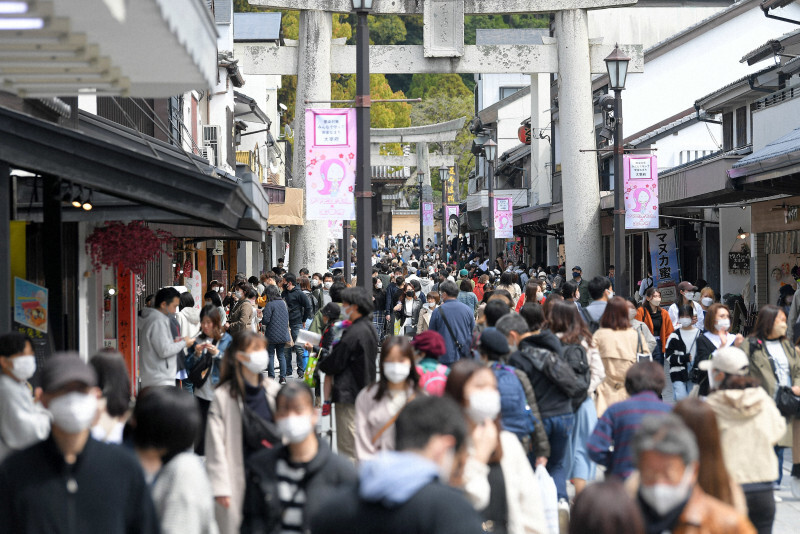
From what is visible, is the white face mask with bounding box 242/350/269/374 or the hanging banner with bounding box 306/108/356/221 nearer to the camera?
the white face mask with bounding box 242/350/269/374

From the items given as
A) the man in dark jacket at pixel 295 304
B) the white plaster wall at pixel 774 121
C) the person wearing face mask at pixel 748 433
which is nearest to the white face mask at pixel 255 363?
the person wearing face mask at pixel 748 433

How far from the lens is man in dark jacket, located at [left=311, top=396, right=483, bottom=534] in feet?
11.4

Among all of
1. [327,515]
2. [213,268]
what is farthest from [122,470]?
[213,268]

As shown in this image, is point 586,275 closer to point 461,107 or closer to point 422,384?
point 422,384

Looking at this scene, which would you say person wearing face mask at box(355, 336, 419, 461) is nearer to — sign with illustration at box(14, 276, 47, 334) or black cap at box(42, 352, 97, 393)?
black cap at box(42, 352, 97, 393)

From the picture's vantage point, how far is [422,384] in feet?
24.1

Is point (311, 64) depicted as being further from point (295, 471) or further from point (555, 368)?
point (295, 471)

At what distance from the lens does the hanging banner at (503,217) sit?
109ft

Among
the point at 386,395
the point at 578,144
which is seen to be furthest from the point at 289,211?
the point at 386,395

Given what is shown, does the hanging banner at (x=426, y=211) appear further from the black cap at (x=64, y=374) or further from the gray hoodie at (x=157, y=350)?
the black cap at (x=64, y=374)

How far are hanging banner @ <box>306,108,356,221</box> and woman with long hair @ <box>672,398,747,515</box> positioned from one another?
10.6m

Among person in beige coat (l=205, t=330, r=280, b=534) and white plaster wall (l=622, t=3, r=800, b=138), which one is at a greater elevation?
white plaster wall (l=622, t=3, r=800, b=138)

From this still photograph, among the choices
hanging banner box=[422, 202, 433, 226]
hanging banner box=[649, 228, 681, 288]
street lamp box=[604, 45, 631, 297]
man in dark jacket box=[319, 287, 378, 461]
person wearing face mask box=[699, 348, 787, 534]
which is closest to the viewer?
person wearing face mask box=[699, 348, 787, 534]

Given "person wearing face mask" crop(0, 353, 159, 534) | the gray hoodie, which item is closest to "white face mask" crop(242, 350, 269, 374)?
"person wearing face mask" crop(0, 353, 159, 534)
